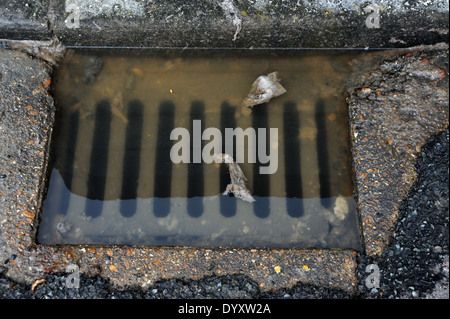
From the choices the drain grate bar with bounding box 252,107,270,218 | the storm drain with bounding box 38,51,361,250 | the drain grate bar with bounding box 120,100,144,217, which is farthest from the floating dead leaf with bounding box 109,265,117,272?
the drain grate bar with bounding box 252,107,270,218

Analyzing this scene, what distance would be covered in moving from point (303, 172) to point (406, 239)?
65 centimetres

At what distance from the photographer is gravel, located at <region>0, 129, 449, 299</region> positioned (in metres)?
1.92

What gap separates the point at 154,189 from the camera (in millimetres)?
2299

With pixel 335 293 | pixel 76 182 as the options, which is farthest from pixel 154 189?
pixel 335 293

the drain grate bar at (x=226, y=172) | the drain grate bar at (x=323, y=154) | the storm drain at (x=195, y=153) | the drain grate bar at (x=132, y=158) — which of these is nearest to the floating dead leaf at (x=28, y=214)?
the storm drain at (x=195, y=153)

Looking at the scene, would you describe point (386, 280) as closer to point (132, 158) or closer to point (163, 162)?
point (163, 162)

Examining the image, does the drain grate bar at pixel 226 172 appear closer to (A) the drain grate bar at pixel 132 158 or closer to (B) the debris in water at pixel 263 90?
(B) the debris in water at pixel 263 90

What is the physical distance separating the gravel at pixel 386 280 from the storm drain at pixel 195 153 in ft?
0.77

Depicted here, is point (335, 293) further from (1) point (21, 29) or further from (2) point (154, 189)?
(1) point (21, 29)

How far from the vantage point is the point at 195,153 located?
2.35 m

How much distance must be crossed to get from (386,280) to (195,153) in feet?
4.06

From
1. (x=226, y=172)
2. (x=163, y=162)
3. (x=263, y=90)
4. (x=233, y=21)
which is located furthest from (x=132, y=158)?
(x=233, y=21)

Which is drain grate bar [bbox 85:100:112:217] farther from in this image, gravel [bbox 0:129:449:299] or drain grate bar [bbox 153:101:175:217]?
gravel [bbox 0:129:449:299]
